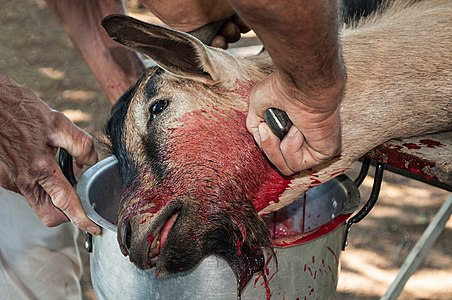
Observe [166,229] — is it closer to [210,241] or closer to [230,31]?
[210,241]

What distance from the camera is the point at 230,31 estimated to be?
6.36 ft

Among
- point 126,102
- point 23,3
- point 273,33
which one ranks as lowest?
point 23,3

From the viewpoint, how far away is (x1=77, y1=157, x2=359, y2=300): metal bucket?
5.08ft

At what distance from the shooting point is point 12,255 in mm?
2471

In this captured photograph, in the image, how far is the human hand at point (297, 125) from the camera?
4.00ft

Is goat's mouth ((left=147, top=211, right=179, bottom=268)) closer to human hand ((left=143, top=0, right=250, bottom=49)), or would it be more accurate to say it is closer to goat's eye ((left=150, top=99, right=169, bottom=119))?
goat's eye ((left=150, top=99, right=169, bottom=119))

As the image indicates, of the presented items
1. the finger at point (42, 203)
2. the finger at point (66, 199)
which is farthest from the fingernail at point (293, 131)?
the finger at point (42, 203)

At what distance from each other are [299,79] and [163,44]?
246 millimetres

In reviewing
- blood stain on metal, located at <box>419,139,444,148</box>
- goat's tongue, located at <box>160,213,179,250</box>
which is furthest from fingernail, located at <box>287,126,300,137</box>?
blood stain on metal, located at <box>419,139,444,148</box>

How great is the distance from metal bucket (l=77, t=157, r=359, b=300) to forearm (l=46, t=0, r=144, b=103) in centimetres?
78

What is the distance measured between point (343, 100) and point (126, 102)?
419mm

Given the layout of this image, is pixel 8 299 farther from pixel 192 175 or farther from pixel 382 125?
pixel 382 125

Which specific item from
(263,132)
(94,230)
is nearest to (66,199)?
(94,230)

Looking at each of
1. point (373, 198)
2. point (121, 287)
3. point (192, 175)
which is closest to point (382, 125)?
point (373, 198)
